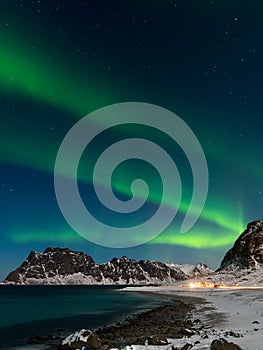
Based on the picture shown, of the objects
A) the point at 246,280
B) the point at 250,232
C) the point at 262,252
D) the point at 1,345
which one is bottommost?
the point at 1,345

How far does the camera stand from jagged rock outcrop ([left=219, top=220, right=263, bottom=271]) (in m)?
154

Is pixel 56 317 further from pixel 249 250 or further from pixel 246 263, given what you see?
pixel 249 250

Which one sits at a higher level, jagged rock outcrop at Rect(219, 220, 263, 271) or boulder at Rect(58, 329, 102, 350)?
jagged rock outcrop at Rect(219, 220, 263, 271)

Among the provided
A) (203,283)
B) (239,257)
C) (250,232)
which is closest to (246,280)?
(203,283)

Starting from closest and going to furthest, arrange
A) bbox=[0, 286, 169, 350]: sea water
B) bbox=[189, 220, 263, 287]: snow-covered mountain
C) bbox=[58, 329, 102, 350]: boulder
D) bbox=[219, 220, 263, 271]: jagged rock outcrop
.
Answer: bbox=[58, 329, 102, 350]: boulder
bbox=[0, 286, 169, 350]: sea water
bbox=[189, 220, 263, 287]: snow-covered mountain
bbox=[219, 220, 263, 271]: jagged rock outcrop

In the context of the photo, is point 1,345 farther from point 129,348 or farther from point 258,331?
point 258,331

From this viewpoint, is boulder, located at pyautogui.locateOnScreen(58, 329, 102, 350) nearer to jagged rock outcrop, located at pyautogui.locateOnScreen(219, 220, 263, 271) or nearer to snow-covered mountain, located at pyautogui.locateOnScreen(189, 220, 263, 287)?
snow-covered mountain, located at pyautogui.locateOnScreen(189, 220, 263, 287)

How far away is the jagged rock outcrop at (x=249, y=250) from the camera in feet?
504

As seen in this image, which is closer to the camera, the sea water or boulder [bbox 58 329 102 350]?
boulder [bbox 58 329 102 350]

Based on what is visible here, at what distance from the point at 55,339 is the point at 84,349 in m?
9.48

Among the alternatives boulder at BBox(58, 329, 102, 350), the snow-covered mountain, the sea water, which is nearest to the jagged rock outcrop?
the snow-covered mountain

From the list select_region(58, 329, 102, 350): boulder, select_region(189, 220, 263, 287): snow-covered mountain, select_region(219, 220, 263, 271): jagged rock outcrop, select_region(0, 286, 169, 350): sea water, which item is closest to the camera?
select_region(58, 329, 102, 350): boulder

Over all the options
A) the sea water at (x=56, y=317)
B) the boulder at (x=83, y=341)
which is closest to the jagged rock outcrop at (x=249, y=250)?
the sea water at (x=56, y=317)

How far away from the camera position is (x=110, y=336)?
24.1 meters
